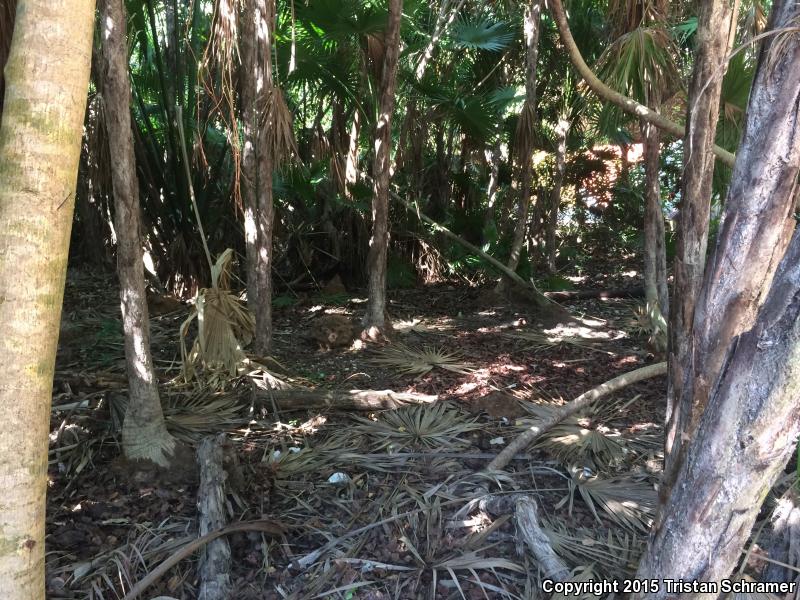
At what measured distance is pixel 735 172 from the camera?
1850mm

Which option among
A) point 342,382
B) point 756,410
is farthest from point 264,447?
point 756,410

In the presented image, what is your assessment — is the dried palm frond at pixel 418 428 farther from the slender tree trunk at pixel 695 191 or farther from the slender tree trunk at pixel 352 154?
the slender tree trunk at pixel 352 154

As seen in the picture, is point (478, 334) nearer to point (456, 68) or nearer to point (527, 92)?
point (527, 92)

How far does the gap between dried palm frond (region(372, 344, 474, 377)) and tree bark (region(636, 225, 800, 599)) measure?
3072 millimetres

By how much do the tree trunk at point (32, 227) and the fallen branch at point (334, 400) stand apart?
2511 millimetres

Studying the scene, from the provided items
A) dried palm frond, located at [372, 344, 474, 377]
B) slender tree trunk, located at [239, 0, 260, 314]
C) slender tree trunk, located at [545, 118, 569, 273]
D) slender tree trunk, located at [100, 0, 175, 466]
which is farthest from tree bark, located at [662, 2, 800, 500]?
slender tree trunk, located at [545, 118, 569, 273]

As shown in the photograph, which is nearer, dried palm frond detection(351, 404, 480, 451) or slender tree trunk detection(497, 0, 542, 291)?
dried palm frond detection(351, 404, 480, 451)

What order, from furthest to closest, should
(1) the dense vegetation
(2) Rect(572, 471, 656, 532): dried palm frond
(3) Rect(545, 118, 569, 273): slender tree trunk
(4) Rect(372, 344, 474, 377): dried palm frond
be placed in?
(3) Rect(545, 118, 569, 273): slender tree trunk
(4) Rect(372, 344, 474, 377): dried palm frond
(2) Rect(572, 471, 656, 532): dried palm frond
(1) the dense vegetation

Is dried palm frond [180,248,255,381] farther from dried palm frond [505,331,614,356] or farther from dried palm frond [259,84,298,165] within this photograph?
dried palm frond [505,331,614,356]

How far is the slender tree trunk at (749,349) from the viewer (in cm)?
158

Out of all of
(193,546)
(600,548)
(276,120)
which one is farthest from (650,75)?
(193,546)

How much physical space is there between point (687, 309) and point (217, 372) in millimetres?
3009

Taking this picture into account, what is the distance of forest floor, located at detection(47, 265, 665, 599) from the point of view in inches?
101

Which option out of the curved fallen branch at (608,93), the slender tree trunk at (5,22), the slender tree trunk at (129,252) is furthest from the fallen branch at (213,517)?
the curved fallen branch at (608,93)
